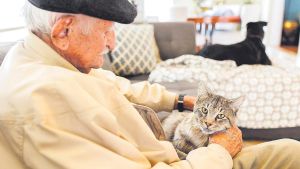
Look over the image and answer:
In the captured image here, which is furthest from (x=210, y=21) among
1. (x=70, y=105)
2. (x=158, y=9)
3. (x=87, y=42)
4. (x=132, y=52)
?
(x=70, y=105)

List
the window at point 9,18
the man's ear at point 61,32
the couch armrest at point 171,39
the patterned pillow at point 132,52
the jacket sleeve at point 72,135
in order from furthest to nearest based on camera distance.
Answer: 1. the couch armrest at point 171,39
2. the patterned pillow at point 132,52
3. the window at point 9,18
4. the man's ear at point 61,32
5. the jacket sleeve at point 72,135

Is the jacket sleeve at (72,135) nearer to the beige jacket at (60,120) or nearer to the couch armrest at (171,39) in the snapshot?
the beige jacket at (60,120)

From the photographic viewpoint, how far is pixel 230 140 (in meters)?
0.99

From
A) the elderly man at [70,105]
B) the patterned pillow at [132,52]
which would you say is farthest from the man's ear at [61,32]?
the patterned pillow at [132,52]

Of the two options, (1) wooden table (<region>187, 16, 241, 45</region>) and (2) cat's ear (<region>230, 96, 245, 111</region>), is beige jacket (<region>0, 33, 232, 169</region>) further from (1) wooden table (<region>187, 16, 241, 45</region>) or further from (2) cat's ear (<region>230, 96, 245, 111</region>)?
(1) wooden table (<region>187, 16, 241, 45</region>)

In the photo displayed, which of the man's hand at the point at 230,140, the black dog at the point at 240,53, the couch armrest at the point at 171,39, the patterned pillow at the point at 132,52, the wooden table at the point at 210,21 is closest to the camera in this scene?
the man's hand at the point at 230,140

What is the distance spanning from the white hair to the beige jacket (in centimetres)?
3

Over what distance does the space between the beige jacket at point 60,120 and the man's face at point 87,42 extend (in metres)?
0.05

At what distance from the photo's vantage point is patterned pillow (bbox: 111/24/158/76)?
2377mm

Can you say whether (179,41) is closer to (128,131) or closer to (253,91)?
(253,91)

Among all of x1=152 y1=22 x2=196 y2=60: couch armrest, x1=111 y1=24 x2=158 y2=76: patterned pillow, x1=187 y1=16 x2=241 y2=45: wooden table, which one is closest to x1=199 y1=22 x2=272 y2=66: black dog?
x1=152 y1=22 x2=196 y2=60: couch armrest

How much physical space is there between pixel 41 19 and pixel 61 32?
6 centimetres

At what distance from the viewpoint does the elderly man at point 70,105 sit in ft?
2.06

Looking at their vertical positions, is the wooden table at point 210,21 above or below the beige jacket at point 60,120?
below
